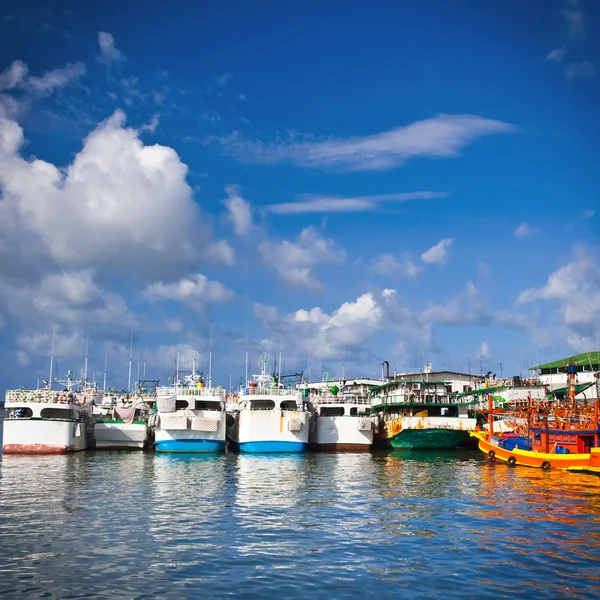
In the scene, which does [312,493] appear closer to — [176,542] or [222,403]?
[176,542]

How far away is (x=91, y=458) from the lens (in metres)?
52.7

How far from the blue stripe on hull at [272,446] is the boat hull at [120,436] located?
34.2ft

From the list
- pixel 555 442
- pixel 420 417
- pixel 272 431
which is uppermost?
pixel 420 417

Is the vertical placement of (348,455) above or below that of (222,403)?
below

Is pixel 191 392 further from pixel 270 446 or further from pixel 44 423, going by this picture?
pixel 44 423

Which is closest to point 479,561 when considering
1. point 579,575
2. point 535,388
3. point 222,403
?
point 579,575

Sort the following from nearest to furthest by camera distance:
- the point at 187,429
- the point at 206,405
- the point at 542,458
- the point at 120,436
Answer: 1. the point at 542,458
2. the point at 187,429
3. the point at 120,436
4. the point at 206,405

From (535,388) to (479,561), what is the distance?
62.0m

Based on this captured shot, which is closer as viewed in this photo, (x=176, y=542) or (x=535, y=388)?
(x=176, y=542)

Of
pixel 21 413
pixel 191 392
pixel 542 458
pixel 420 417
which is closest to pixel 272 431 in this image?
pixel 191 392

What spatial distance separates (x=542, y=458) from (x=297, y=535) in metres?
29.0

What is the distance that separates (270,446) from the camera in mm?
56938

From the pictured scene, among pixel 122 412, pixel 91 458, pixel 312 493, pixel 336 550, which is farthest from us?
pixel 122 412

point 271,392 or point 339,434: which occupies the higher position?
point 271,392
